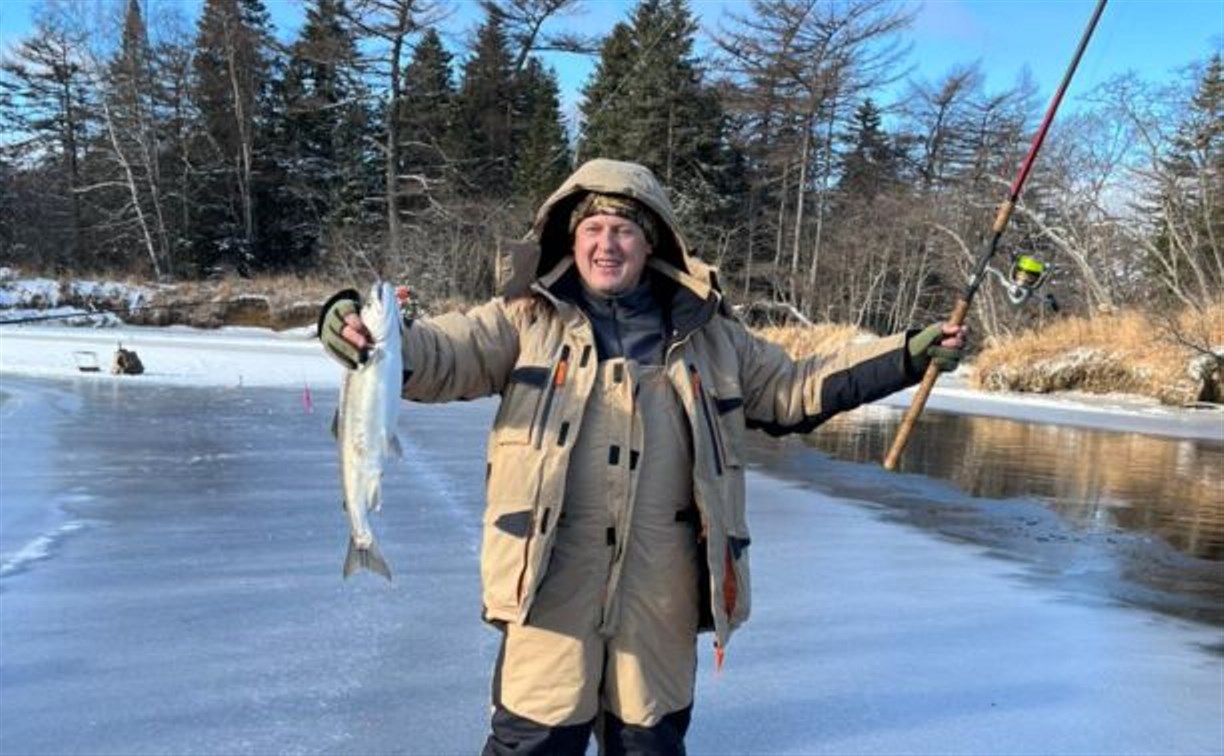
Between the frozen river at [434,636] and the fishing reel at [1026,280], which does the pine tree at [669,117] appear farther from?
the fishing reel at [1026,280]

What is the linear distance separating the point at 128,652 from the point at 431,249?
89.9 feet

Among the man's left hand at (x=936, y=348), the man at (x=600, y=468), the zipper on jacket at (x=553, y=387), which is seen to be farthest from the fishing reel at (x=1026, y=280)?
the zipper on jacket at (x=553, y=387)

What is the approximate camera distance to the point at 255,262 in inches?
1459

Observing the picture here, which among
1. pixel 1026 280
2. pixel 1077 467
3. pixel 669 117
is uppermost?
pixel 669 117

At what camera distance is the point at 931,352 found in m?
2.68

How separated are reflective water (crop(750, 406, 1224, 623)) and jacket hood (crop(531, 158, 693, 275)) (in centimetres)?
427

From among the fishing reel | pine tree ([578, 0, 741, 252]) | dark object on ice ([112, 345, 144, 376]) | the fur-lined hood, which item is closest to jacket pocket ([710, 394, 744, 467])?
the fur-lined hood

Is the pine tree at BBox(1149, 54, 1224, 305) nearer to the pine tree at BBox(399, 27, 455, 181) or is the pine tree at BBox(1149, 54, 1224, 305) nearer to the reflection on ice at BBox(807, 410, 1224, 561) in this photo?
the reflection on ice at BBox(807, 410, 1224, 561)

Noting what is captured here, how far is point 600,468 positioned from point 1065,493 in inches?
316

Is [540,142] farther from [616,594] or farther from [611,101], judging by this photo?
[616,594]

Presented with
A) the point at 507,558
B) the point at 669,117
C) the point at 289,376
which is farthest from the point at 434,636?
the point at 669,117

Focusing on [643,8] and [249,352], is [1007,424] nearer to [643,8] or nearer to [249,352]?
[249,352]

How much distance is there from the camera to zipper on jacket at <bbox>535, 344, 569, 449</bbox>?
2.32 meters

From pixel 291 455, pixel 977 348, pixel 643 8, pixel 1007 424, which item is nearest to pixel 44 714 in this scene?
pixel 291 455
